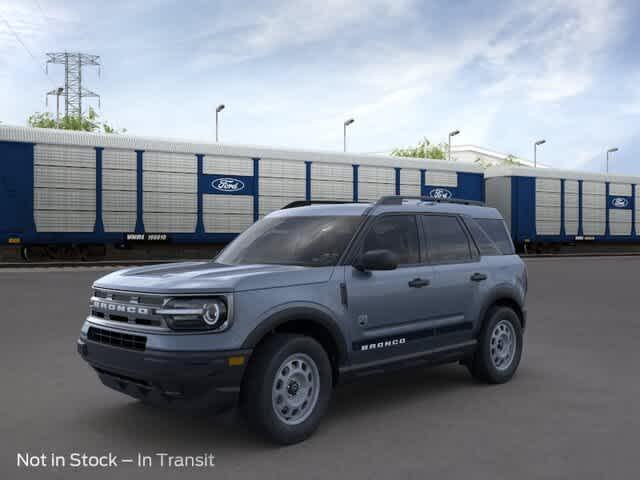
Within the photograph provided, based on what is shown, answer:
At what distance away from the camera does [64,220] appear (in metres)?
23.4

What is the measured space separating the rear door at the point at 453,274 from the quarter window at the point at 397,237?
0.57 feet

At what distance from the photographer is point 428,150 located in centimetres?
8119

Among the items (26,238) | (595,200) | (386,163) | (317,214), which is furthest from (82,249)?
(595,200)

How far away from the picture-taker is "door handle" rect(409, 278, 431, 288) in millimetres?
5642

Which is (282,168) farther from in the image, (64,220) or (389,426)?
(389,426)

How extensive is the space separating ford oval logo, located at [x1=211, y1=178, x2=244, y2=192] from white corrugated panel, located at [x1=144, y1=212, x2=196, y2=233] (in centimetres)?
149

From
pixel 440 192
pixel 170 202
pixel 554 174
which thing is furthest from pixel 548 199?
pixel 170 202

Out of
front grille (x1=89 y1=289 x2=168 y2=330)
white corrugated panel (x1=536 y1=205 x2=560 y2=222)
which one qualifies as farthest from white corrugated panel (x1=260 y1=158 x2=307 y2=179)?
front grille (x1=89 y1=289 x2=168 y2=330)

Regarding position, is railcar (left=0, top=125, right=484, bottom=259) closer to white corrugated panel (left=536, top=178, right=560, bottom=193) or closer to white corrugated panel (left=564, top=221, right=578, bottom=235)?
white corrugated panel (left=536, top=178, right=560, bottom=193)

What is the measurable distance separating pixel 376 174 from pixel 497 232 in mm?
23058

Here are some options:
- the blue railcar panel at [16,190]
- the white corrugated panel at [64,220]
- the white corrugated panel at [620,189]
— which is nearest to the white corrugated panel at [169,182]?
the white corrugated panel at [64,220]

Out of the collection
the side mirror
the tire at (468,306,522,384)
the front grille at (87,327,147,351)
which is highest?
the side mirror

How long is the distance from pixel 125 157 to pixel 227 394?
2173 centimetres

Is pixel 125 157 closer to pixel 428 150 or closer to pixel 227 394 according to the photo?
pixel 227 394
